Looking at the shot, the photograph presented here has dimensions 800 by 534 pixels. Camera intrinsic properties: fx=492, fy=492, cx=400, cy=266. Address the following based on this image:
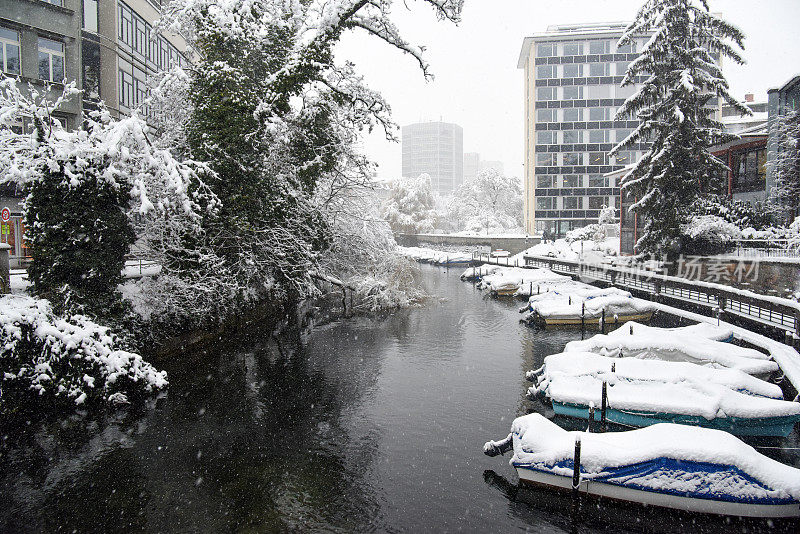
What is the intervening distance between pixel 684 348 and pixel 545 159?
5478 cm

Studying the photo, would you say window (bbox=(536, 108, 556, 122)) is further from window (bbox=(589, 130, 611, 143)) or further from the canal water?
the canal water

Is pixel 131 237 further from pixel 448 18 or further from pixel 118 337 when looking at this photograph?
pixel 448 18

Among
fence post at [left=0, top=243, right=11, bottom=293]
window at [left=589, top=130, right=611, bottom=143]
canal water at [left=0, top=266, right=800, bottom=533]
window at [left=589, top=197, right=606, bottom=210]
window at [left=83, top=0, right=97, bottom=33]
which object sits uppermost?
window at [left=589, top=130, right=611, bottom=143]

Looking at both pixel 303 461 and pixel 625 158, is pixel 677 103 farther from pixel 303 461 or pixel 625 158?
pixel 625 158

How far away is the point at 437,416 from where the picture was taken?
13406 millimetres

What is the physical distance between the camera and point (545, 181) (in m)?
66.4

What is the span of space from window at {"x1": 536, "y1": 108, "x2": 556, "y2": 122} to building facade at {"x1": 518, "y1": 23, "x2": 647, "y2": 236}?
0.13 meters

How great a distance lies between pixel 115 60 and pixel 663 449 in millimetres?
35399

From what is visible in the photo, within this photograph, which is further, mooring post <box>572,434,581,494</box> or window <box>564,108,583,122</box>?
window <box>564,108,583,122</box>

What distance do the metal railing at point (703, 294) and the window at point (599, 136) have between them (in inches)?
1296

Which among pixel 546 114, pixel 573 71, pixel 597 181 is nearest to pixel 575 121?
pixel 546 114

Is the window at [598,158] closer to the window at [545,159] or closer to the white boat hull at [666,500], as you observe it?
the window at [545,159]

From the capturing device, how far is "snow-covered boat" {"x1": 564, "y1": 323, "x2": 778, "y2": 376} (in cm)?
1403

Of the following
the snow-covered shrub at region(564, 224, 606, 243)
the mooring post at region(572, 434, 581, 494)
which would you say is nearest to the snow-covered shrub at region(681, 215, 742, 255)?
the mooring post at region(572, 434, 581, 494)
